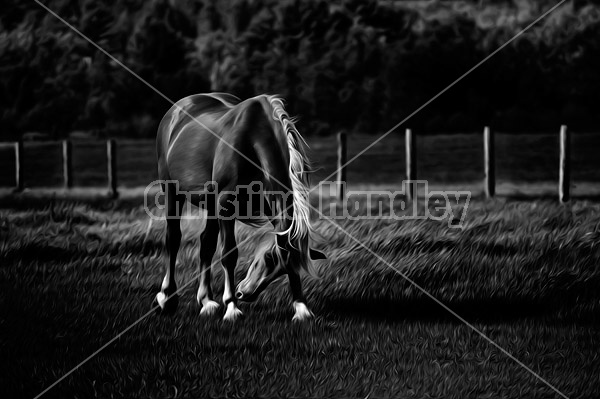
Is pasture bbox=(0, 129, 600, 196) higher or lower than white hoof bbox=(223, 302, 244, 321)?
higher

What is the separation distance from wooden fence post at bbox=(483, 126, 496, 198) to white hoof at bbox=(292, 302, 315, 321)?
31.9 ft

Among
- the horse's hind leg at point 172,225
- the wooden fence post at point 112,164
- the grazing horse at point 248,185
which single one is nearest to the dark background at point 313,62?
the wooden fence post at point 112,164

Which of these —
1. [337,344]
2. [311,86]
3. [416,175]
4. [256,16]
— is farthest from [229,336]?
[256,16]

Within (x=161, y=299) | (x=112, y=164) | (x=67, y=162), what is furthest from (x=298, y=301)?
(x=67, y=162)

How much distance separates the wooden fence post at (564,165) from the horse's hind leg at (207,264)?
978 cm

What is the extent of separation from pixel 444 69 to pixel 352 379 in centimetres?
1253

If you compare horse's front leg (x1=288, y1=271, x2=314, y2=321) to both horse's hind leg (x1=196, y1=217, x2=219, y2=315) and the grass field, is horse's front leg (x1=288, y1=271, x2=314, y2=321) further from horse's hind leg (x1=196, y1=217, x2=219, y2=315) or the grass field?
horse's hind leg (x1=196, y1=217, x2=219, y2=315)

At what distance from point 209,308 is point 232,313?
371mm

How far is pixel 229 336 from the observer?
6.32 metres

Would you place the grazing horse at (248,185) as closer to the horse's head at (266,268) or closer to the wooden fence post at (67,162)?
the horse's head at (266,268)

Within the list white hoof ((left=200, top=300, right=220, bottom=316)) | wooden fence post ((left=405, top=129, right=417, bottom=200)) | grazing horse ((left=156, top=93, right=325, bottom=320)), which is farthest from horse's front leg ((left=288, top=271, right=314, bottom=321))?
wooden fence post ((left=405, top=129, right=417, bottom=200))

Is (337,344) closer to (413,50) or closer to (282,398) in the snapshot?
(282,398)

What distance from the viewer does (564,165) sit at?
15.6 m

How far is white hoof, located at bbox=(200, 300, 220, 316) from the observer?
23.0 ft
